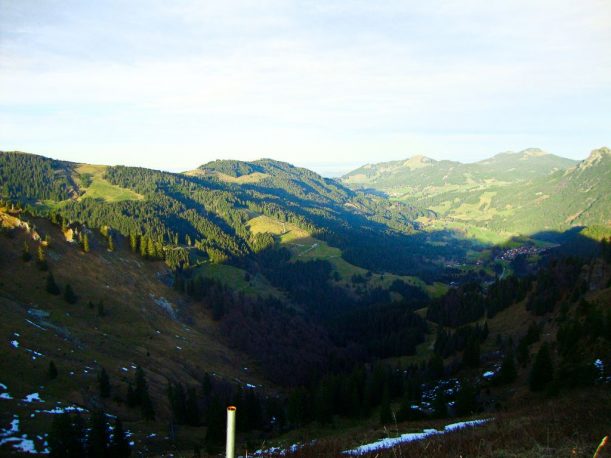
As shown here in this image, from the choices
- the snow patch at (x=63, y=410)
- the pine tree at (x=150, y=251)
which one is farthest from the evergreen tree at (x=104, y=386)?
the pine tree at (x=150, y=251)

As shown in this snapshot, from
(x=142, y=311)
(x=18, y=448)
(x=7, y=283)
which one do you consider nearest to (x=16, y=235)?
(x=7, y=283)

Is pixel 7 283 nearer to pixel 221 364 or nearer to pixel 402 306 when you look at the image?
pixel 221 364

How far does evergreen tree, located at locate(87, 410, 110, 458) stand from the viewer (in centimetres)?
4356

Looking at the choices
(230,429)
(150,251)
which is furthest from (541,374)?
(150,251)

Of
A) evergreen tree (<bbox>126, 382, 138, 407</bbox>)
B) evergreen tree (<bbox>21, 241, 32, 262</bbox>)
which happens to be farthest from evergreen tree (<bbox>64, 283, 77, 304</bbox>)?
evergreen tree (<bbox>126, 382, 138, 407</bbox>)

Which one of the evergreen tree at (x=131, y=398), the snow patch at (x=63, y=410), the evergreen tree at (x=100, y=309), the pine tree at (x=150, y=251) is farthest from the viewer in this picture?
the pine tree at (x=150, y=251)

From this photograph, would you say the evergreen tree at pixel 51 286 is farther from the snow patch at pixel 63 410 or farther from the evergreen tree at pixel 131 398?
the snow patch at pixel 63 410

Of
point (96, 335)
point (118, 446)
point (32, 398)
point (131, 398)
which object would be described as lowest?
point (131, 398)

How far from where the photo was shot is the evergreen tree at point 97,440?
43.6 metres

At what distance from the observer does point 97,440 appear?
44.0 metres

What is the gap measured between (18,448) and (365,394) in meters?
56.5

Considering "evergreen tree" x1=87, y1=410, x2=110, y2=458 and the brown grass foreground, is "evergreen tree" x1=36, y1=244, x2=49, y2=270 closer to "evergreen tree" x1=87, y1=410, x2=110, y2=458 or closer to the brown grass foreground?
"evergreen tree" x1=87, y1=410, x2=110, y2=458

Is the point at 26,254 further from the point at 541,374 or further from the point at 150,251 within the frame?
the point at 541,374

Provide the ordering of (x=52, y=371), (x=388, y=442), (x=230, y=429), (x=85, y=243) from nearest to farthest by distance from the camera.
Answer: (x=230, y=429) < (x=388, y=442) < (x=52, y=371) < (x=85, y=243)
